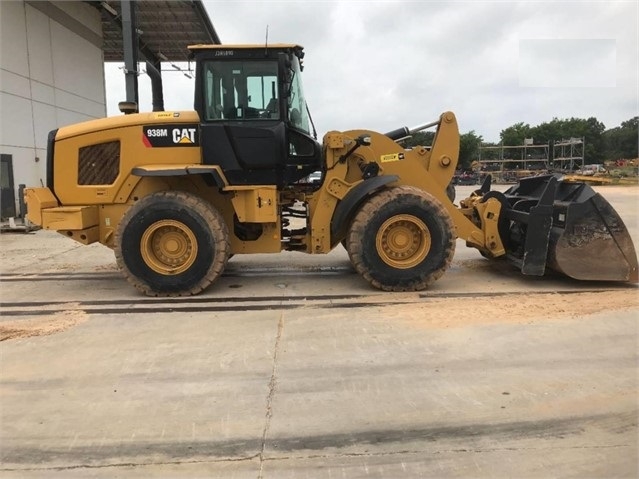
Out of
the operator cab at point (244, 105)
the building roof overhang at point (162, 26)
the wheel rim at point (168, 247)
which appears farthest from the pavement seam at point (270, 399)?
the building roof overhang at point (162, 26)

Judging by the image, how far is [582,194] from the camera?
6730 mm

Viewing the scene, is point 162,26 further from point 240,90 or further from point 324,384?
point 324,384

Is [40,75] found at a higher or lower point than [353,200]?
higher

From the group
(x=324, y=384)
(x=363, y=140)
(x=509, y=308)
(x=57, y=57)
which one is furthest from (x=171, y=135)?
(x=57, y=57)

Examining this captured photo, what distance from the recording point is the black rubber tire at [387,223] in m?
6.56

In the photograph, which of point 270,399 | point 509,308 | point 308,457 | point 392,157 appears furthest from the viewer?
point 392,157

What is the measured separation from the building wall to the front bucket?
15701 millimetres

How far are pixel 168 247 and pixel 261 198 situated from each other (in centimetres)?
136

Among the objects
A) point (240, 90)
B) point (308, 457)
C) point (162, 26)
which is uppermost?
point (162, 26)

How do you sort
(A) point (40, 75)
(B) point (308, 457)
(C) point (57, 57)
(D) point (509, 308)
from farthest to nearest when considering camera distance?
1. (C) point (57, 57)
2. (A) point (40, 75)
3. (D) point (509, 308)
4. (B) point (308, 457)

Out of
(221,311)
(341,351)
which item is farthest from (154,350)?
(341,351)

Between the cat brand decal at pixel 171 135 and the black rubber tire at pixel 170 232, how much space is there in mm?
691

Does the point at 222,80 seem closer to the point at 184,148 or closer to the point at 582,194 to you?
the point at 184,148

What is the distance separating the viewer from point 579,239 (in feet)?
21.3
